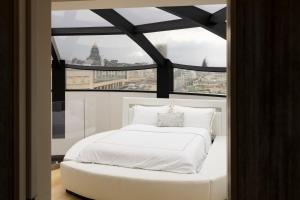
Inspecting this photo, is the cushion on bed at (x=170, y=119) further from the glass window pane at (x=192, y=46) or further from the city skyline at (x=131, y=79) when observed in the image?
the glass window pane at (x=192, y=46)

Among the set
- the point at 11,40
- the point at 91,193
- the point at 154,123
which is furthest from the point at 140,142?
the point at 11,40

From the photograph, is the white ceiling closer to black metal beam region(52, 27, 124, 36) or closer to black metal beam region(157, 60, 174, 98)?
black metal beam region(52, 27, 124, 36)

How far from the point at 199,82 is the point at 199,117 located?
3.10 ft

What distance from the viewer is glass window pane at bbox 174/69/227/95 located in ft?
20.5

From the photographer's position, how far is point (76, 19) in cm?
541

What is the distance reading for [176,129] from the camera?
217 inches

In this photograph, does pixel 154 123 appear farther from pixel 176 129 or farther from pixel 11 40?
pixel 11 40

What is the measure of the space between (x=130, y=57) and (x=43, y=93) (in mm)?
5435

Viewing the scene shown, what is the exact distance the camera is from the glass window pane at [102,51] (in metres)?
6.16

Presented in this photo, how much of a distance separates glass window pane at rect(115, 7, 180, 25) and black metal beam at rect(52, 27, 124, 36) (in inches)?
24.0

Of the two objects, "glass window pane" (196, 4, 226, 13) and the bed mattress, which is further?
"glass window pane" (196, 4, 226, 13)

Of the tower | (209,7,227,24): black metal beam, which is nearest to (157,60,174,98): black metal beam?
the tower

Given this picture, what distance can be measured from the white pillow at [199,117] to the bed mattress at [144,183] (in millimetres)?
1629
